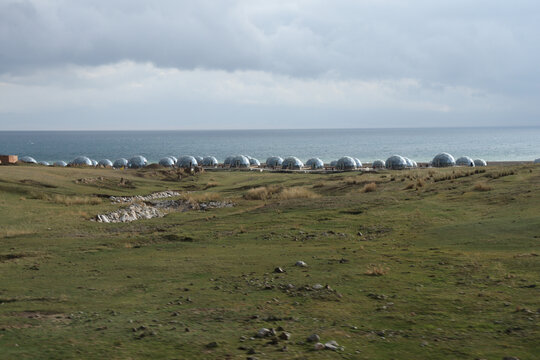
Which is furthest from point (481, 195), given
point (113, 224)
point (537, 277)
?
point (113, 224)

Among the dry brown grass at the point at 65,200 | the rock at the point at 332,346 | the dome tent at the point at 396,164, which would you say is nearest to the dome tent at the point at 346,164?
the dome tent at the point at 396,164

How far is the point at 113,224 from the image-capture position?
29703mm

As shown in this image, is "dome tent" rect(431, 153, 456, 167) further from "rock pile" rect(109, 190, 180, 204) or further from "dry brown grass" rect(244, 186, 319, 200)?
"rock pile" rect(109, 190, 180, 204)

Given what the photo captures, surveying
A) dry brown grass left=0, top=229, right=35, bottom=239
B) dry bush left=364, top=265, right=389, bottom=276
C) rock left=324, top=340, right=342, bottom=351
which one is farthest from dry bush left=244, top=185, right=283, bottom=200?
rock left=324, top=340, right=342, bottom=351

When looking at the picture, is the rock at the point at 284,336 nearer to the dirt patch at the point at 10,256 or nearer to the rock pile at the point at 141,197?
the dirt patch at the point at 10,256

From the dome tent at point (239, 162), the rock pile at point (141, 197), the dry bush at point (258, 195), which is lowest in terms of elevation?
the rock pile at point (141, 197)

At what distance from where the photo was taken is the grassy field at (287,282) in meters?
8.84

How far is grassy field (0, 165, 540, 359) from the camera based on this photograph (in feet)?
29.0

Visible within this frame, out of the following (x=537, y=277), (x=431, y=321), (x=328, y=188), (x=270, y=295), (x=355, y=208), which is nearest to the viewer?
(x=431, y=321)

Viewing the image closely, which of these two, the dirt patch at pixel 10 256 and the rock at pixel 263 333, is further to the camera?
the dirt patch at pixel 10 256

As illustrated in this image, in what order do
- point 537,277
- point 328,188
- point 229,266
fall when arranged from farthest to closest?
point 328,188 < point 229,266 < point 537,277

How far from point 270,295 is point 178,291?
7.57 feet

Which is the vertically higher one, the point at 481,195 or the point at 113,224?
the point at 481,195

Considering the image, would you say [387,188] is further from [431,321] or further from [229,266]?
[431,321]
